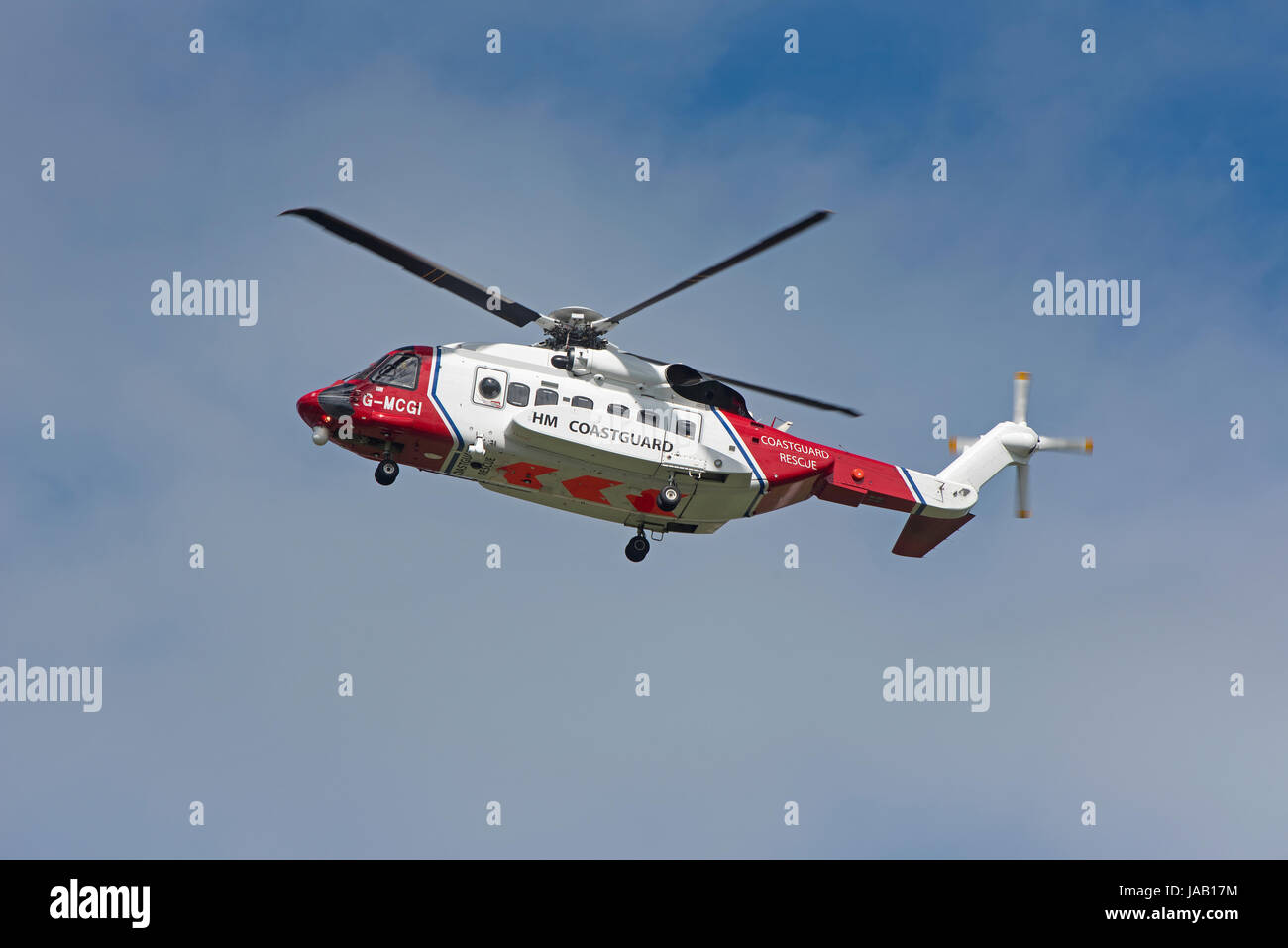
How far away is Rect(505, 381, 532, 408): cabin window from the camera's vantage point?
3098 cm

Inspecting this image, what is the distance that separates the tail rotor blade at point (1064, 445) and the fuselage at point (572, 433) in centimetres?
586

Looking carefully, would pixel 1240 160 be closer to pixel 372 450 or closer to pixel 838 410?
pixel 838 410

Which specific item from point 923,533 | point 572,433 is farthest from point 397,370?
point 923,533

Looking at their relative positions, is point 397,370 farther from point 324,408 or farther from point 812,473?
point 812,473

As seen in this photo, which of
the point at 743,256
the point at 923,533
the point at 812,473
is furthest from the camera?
the point at 923,533

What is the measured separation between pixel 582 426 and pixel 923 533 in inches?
370

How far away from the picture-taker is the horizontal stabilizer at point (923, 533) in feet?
116

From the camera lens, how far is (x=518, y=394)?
31.0 m

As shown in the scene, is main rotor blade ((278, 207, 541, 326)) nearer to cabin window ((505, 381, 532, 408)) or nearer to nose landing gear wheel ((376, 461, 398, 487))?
cabin window ((505, 381, 532, 408))

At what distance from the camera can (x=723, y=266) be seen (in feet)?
96.5

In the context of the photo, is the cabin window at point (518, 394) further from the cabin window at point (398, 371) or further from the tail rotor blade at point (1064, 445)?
the tail rotor blade at point (1064, 445)

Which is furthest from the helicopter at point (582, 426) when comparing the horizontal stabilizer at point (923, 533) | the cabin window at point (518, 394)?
the horizontal stabilizer at point (923, 533)

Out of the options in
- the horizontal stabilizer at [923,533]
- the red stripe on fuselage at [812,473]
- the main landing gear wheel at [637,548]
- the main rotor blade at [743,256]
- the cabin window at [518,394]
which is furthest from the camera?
the horizontal stabilizer at [923,533]

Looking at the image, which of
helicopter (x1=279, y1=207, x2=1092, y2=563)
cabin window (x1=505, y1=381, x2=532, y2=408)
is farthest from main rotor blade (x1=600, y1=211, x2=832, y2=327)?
cabin window (x1=505, y1=381, x2=532, y2=408)
